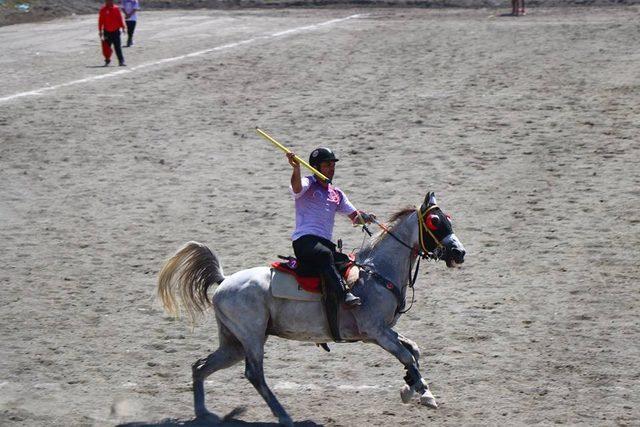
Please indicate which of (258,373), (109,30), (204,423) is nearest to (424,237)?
(258,373)

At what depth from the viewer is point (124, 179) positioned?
19391 millimetres

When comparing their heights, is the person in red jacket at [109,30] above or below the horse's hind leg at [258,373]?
above

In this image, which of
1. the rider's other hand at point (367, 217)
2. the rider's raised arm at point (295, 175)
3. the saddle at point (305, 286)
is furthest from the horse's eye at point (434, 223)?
the rider's raised arm at point (295, 175)

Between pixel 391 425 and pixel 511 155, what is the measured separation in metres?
10.5

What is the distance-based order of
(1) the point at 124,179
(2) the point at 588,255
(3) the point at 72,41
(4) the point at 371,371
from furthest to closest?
(3) the point at 72,41 → (1) the point at 124,179 → (2) the point at 588,255 → (4) the point at 371,371

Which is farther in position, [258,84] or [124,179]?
[258,84]

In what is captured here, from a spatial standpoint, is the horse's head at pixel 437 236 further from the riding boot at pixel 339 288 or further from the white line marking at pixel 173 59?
the white line marking at pixel 173 59

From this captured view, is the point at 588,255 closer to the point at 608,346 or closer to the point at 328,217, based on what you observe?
the point at 608,346

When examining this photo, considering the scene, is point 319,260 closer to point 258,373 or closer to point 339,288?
point 339,288

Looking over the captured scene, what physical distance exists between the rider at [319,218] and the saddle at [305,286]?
0.10 metres

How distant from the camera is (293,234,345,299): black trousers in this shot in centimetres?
1011

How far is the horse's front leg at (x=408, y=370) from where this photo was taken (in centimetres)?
988

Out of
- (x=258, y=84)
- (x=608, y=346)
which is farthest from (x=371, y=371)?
(x=258, y=84)

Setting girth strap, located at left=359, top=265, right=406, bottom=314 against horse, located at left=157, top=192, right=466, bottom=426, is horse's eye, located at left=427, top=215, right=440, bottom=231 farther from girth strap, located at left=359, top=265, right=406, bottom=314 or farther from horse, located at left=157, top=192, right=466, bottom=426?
girth strap, located at left=359, top=265, right=406, bottom=314
